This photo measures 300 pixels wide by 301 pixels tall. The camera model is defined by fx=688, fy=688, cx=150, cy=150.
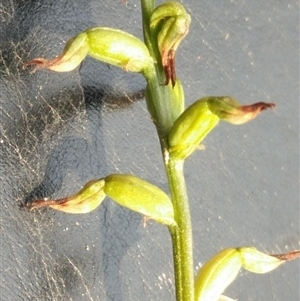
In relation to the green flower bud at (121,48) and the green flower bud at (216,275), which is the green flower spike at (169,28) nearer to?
the green flower bud at (121,48)

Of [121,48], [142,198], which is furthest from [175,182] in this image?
[121,48]

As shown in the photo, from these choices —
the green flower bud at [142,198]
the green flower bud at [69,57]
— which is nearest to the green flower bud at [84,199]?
the green flower bud at [142,198]

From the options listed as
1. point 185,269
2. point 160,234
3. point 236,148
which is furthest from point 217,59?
point 185,269

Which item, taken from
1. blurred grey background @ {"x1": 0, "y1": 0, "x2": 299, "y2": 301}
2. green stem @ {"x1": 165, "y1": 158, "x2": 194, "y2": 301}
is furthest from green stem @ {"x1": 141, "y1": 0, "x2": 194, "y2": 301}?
blurred grey background @ {"x1": 0, "y1": 0, "x2": 299, "y2": 301}

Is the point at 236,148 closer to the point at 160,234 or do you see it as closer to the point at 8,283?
the point at 160,234

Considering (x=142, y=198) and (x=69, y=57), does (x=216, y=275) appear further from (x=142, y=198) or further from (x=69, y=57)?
(x=69, y=57)
